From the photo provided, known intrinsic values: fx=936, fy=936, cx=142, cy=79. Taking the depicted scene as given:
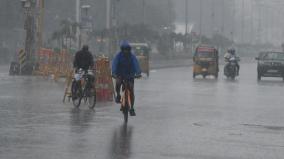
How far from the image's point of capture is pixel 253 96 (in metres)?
30.3

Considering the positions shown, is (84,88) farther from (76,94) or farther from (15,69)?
(15,69)

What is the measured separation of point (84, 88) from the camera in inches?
898

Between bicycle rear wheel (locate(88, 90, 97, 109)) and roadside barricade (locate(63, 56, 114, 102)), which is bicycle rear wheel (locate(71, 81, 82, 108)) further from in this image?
roadside barricade (locate(63, 56, 114, 102))

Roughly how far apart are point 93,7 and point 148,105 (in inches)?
3345

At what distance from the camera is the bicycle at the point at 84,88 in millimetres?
22531

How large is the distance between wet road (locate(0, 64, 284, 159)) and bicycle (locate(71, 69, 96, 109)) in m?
0.32

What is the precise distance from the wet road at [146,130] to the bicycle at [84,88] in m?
0.32

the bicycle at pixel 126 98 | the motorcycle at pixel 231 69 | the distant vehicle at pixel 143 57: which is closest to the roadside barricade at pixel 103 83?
the bicycle at pixel 126 98

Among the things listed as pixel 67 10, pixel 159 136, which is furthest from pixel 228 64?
pixel 67 10

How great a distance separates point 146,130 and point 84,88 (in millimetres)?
6279

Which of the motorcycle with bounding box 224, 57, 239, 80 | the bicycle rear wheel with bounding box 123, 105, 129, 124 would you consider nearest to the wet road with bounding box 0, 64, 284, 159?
the bicycle rear wheel with bounding box 123, 105, 129, 124

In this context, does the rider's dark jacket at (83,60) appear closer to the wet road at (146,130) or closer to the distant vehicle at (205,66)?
the wet road at (146,130)

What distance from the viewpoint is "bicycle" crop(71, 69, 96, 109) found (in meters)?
22.5

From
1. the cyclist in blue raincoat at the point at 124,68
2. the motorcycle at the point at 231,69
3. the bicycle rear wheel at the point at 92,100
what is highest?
the cyclist in blue raincoat at the point at 124,68
